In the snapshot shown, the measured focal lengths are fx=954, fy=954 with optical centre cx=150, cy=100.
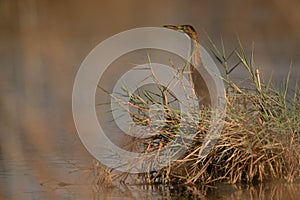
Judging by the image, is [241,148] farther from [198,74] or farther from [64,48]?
[64,48]

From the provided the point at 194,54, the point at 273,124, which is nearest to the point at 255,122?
the point at 273,124

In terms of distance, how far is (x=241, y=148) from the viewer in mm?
5477

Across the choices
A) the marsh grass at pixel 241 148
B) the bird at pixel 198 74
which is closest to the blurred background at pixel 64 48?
the marsh grass at pixel 241 148

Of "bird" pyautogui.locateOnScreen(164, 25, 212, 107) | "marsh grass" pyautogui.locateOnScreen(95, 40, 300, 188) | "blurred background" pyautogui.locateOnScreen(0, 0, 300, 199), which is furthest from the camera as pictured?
"blurred background" pyautogui.locateOnScreen(0, 0, 300, 199)

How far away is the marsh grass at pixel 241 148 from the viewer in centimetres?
546

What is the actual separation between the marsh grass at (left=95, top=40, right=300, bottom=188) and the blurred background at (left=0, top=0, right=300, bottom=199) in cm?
54

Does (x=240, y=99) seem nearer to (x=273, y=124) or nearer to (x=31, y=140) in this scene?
(x=273, y=124)

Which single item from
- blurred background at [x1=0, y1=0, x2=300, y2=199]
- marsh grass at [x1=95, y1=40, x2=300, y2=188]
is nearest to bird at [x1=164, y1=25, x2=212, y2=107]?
marsh grass at [x1=95, y1=40, x2=300, y2=188]

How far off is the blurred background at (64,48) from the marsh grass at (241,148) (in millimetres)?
537

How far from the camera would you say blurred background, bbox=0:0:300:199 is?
6.36m

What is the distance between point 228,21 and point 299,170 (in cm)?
480

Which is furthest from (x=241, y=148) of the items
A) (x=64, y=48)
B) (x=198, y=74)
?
(x=64, y=48)

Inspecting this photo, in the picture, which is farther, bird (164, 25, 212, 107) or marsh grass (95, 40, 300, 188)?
bird (164, 25, 212, 107)

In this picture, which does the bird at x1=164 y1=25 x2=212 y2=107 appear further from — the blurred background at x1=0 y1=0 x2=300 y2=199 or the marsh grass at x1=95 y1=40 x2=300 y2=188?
the blurred background at x1=0 y1=0 x2=300 y2=199
